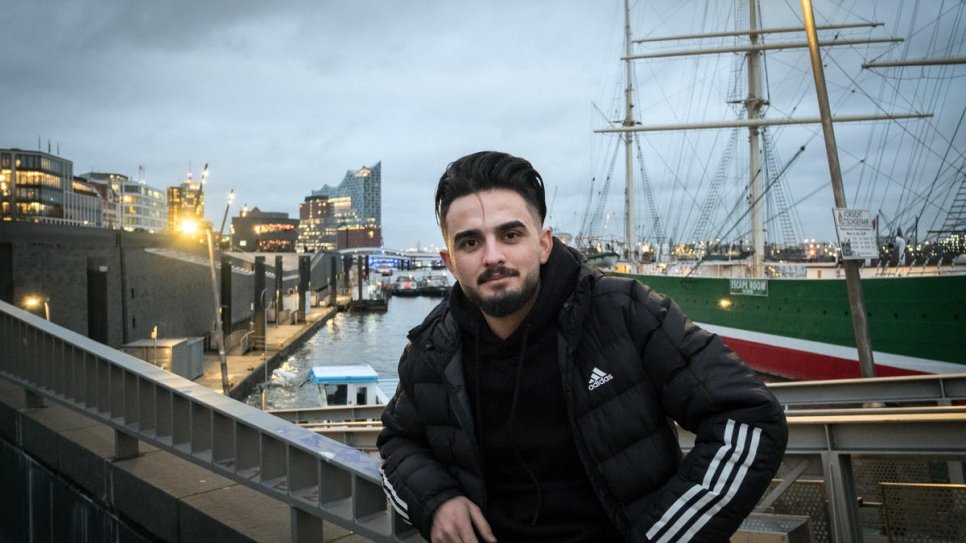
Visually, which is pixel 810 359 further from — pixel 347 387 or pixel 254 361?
pixel 254 361

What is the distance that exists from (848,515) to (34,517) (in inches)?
240

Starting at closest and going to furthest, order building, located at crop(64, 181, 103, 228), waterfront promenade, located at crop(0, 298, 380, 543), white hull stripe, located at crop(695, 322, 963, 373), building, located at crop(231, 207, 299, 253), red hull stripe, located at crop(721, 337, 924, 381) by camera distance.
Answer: waterfront promenade, located at crop(0, 298, 380, 543), white hull stripe, located at crop(695, 322, 963, 373), red hull stripe, located at crop(721, 337, 924, 381), building, located at crop(64, 181, 103, 228), building, located at crop(231, 207, 299, 253)

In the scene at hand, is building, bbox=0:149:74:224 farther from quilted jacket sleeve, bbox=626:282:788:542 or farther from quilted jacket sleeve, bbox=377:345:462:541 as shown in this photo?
quilted jacket sleeve, bbox=626:282:788:542

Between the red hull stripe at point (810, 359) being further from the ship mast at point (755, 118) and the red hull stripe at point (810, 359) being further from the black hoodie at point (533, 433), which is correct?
the black hoodie at point (533, 433)

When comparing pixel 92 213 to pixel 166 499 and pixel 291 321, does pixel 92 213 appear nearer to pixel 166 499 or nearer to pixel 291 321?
pixel 291 321

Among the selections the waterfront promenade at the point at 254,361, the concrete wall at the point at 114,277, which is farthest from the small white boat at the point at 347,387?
the concrete wall at the point at 114,277

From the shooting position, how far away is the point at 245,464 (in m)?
3.46

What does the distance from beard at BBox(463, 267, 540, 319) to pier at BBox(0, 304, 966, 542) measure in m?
1.19

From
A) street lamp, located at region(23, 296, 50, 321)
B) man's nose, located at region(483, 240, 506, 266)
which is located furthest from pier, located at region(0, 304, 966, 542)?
street lamp, located at region(23, 296, 50, 321)

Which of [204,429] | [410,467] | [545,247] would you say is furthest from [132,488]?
[545,247]

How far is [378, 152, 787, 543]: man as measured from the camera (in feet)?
5.48

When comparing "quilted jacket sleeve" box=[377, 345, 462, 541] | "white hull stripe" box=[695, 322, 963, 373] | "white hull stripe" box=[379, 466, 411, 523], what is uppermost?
"quilted jacket sleeve" box=[377, 345, 462, 541]

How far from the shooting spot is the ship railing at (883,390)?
5.22m

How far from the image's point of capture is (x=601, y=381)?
6.08ft
